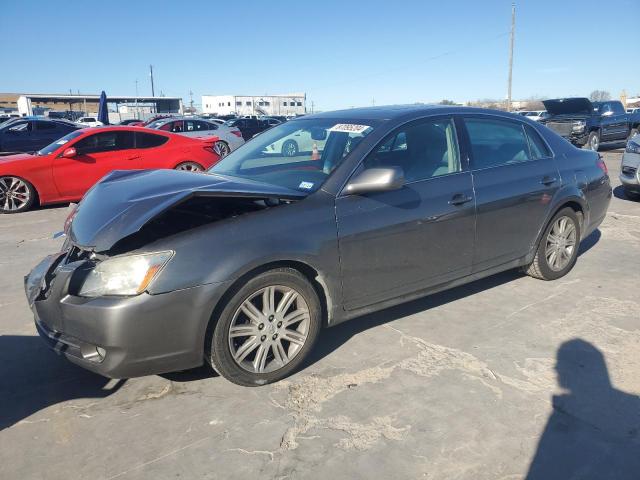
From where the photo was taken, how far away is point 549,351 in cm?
343

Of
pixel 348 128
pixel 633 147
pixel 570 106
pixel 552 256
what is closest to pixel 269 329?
pixel 348 128

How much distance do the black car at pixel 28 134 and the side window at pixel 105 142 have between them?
309 inches

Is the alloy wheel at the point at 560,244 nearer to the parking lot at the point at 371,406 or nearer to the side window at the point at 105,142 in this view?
the parking lot at the point at 371,406

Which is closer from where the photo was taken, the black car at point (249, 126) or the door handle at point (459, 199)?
the door handle at point (459, 199)

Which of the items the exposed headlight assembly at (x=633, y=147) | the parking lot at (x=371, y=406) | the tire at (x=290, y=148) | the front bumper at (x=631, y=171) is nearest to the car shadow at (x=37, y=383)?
the parking lot at (x=371, y=406)

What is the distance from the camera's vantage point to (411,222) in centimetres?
346

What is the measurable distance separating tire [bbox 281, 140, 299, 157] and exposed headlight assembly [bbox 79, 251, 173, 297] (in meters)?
1.61

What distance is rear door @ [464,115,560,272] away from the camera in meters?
3.93

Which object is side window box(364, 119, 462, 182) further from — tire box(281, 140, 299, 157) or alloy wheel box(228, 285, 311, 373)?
alloy wheel box(228, 285, 311, 373)

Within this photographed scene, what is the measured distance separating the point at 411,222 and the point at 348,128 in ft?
2.78

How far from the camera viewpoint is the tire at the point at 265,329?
286 centimetres

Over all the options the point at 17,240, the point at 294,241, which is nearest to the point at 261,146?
the point at 294,241

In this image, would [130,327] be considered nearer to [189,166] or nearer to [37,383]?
[37,383]

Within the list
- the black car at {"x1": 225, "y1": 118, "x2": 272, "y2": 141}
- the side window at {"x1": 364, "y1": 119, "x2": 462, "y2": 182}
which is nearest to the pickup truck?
the black car at {"x1": 225, "y1": 118, "x2": 272, "y2": 141}
